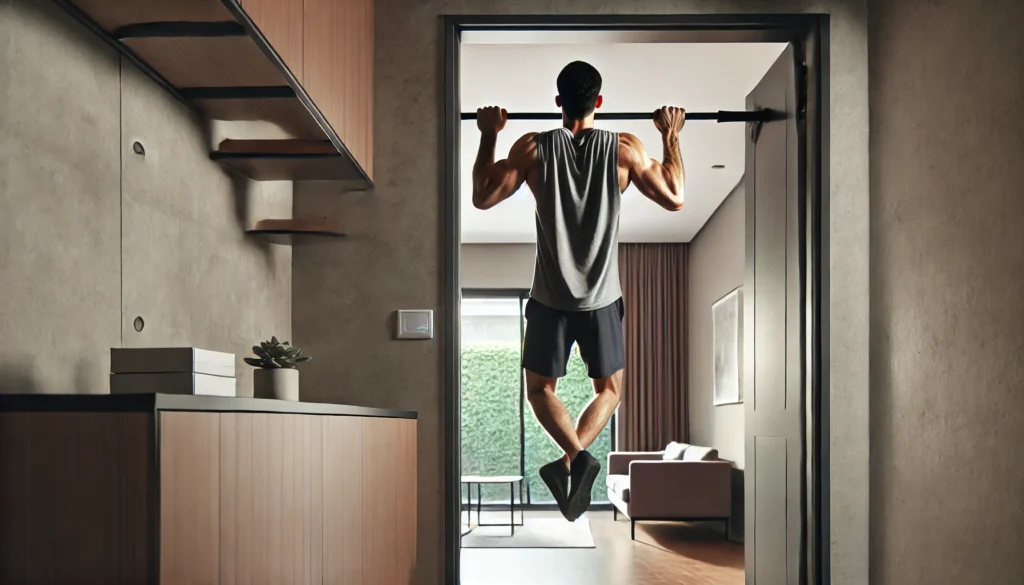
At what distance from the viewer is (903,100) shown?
3010mm

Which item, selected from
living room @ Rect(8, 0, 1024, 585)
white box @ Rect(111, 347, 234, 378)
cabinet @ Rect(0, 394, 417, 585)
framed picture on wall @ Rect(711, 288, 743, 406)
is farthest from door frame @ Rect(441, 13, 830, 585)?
framed picture on wall @ Rect(711, 288, 743, 406)

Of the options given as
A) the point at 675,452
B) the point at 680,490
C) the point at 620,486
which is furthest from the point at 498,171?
the point at 675,452

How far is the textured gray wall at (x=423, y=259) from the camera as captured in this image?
3.18 metres

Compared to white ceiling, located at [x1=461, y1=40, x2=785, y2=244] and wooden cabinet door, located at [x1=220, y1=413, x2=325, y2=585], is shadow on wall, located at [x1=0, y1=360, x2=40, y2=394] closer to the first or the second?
wooden cabinet door, located at [x1=220, y1=413, x2=325, y2=585]

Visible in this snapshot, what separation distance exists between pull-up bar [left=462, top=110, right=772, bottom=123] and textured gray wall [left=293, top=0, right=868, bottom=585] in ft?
0.94

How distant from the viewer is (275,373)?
2.33 meters

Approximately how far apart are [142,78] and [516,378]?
28.1ft

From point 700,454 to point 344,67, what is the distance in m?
6.02

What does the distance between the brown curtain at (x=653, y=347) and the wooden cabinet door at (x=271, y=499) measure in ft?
28.1

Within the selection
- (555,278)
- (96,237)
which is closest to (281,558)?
(96,237)

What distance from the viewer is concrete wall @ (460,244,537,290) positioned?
34.8 feet

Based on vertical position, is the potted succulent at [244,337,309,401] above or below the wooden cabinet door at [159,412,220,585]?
above

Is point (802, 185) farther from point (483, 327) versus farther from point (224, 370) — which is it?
point (483, 327)

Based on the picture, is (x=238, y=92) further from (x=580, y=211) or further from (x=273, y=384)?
(x=580, y=211)
